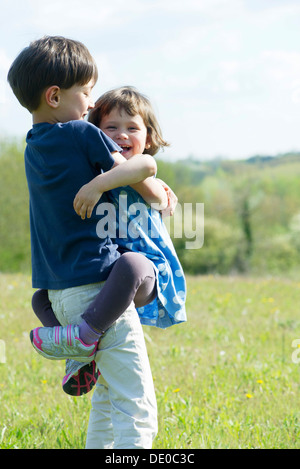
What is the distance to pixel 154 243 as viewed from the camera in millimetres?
2672

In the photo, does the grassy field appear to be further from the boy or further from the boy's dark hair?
the boy's dark hair

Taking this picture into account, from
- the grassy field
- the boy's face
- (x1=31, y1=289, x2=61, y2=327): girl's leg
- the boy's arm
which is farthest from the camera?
the grassy field

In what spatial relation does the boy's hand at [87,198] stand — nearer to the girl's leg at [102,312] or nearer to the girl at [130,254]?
the girl at [130,254]

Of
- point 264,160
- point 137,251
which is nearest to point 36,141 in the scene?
point 137,251

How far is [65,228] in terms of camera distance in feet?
8.12

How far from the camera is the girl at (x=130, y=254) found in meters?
2.38

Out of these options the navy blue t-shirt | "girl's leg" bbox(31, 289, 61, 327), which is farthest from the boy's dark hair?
"girl's leg" bbox(31, 289, 61, 327)

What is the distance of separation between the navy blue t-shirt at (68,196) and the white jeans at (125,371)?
9 cm

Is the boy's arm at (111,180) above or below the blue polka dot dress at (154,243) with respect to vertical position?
above

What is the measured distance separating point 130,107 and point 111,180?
54 centimetres

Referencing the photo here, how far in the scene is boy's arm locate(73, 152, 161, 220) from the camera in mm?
2348

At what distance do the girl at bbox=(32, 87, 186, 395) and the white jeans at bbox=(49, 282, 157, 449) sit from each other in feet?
0.30

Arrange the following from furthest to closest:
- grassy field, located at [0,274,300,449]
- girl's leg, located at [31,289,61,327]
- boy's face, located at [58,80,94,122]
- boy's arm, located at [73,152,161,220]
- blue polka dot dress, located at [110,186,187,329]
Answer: grassy field, located at [0,274,300,449], girl's leg, located at [31,289,61,327], blue polka dot dress, located at [110,186,187,329], boy's face, located at [58,80,94,122], boy's arm, located at [73,152,161,220]

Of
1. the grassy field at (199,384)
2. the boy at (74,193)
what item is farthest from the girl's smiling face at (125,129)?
the grassy field at (199,384)
